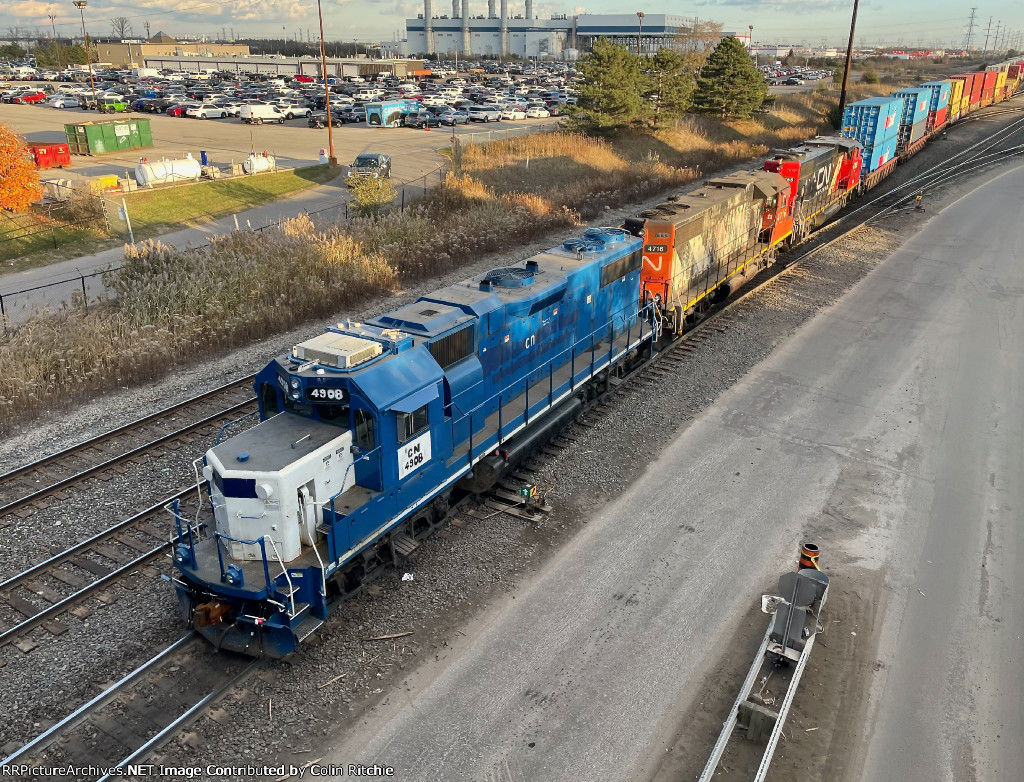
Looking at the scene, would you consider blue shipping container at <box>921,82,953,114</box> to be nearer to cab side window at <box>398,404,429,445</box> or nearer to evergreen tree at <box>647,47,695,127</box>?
evergreen tree at <box>647,47,695,127</box>

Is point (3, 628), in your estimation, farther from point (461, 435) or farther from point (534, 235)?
point (534, 235)

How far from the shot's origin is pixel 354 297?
23250 mm

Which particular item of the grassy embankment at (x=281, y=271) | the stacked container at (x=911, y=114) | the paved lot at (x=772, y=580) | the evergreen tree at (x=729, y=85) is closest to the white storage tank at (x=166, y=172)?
the grassy embankment at (x=281, y=271)

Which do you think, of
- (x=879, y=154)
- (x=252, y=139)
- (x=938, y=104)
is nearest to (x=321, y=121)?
(x=252, y=139)

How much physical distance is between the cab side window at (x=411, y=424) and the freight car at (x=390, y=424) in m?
0.03

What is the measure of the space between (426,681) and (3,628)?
6.01m

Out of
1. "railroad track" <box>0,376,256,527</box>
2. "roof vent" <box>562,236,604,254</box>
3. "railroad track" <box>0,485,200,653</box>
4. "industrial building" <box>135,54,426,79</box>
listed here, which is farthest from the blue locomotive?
"industrial building" <box>135,54,426,79</box>

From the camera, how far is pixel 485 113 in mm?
68625


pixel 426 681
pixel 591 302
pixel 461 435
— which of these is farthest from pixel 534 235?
pixel 426 681

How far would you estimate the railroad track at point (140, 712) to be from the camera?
26.6ft

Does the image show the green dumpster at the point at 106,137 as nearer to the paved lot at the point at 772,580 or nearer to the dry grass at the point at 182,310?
the dry grass at the point at 182,310

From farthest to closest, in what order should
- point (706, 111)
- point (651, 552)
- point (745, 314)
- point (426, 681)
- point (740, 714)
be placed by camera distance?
point (706, 111) → point (745, 314) → point (651, 552) → point (426, 681) → point (740, 714)

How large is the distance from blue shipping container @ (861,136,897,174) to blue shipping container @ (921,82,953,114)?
10611mm

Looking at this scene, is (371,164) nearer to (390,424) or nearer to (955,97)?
(390,424)
